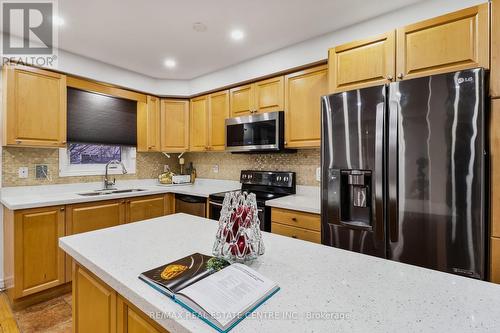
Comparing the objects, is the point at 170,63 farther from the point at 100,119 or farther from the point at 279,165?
the point at 279,165

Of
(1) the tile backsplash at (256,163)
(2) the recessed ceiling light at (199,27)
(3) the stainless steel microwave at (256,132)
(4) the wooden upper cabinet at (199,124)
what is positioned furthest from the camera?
(4) the wooden upper cabinet at (199,124)

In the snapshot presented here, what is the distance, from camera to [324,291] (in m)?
0.76

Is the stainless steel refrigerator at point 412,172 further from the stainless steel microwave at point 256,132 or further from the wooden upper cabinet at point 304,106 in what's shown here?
the stainless steel microwave at point 256,132

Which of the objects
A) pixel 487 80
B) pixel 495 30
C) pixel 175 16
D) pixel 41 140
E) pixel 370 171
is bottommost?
pixel 370 171

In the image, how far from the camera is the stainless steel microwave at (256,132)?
2688 mm

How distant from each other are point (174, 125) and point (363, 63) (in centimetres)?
258

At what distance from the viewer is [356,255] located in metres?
1.06

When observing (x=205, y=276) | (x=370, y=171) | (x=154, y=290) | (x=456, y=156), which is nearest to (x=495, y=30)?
(x=456, y=156)

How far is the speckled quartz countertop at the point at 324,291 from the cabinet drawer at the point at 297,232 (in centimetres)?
96

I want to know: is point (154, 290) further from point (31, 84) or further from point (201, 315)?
point (31, 84)

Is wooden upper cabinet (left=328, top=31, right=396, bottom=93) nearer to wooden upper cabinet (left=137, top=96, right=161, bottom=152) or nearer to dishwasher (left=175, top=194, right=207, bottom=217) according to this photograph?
dishwasher (left=175, top=194, right=207, bottom=217)

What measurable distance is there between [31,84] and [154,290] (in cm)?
272

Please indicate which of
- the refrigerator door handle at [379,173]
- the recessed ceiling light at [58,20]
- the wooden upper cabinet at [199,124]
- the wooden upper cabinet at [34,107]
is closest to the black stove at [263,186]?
the wooden upper cabinet at [199,124]

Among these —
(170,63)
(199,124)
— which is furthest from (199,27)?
(199,124)
